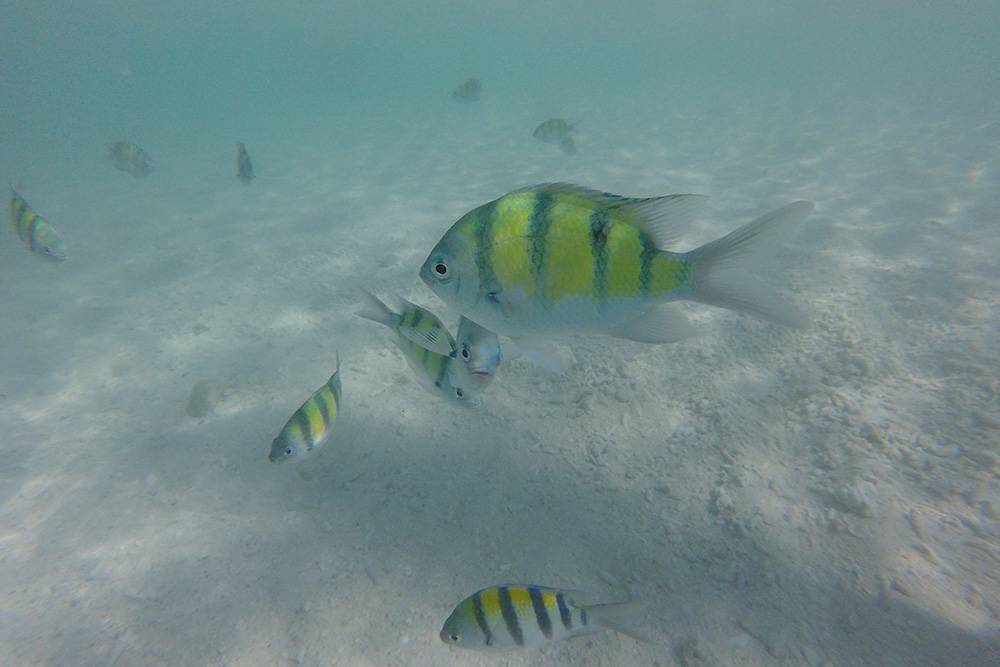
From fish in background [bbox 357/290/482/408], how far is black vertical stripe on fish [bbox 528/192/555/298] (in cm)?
100

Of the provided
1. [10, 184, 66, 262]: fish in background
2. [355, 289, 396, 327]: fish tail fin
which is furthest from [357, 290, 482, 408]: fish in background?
[10, 184, 66, 262]: fish in background

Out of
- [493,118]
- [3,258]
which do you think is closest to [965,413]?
[3,258]

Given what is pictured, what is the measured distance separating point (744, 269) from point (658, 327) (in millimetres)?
380

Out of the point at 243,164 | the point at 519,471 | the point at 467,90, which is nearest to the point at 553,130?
the point at 467,90

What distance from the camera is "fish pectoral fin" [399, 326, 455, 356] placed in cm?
256

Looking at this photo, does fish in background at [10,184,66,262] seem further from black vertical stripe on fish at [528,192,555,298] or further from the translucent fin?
the translucent fin

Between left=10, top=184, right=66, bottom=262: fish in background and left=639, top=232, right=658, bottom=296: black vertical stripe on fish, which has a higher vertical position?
left=10, top=184, right=66, bottom=262: fish in background

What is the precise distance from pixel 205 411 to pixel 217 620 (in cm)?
284

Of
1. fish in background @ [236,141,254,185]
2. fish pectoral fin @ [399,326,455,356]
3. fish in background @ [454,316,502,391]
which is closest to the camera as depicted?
fish in background @ [454,316,502,391]

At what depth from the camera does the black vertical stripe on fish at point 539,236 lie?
5.40 ft

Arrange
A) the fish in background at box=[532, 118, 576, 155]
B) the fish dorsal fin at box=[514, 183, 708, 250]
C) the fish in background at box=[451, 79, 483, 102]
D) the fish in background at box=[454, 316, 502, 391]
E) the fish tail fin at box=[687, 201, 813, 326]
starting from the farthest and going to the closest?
1. the fish in background at box=[451, 79, 483, 102]
2. the fish in background at box=[532, 118, 576, 155]
3. the fish in background at box=[454, 316, 502, 391]
4. the fish dorsal fin at box=[514, 183, 708, 250]
5. the fish tail fin at box=[687, 201, 813, 326]

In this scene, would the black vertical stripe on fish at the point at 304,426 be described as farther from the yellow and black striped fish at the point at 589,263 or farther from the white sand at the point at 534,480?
the yellow and black striped fish at the point at 589,263

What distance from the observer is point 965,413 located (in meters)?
3.61

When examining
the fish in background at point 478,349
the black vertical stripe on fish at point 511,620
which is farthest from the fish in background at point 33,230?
the black vertical stripe on fish at point 511,620
